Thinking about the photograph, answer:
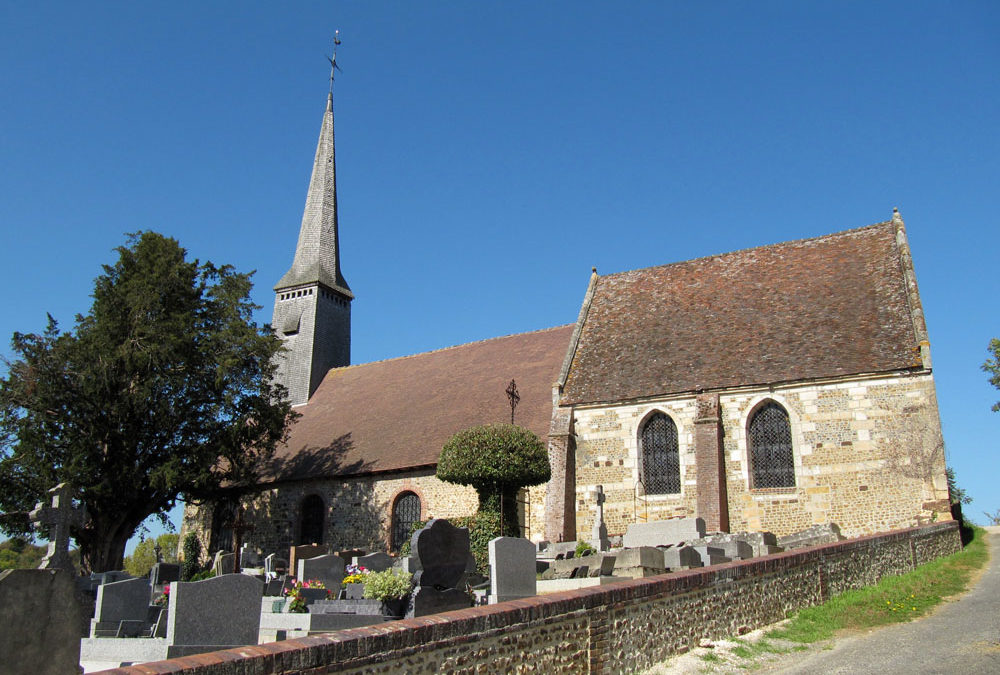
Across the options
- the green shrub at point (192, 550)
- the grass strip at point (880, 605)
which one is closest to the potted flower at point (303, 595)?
the grass strip at point (880, 605)

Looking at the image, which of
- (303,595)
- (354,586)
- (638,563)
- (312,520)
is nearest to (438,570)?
(354,586)

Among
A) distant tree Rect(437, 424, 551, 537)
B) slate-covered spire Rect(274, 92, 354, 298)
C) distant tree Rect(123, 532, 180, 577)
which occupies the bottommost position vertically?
distant tree Rect(123, 532, 180, 577)

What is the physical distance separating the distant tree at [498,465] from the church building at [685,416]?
1.93 m

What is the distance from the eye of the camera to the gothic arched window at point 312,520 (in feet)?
80.6

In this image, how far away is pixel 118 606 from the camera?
10.7 m

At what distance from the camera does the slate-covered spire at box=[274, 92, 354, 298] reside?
1262 inches

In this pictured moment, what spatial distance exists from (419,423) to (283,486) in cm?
501

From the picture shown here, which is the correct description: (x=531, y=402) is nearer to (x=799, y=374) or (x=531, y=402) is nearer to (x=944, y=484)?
(x=799, y=374)

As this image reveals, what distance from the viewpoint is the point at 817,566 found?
11359 millimetres

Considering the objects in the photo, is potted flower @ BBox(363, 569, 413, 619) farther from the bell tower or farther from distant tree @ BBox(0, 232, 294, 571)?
the bell tower

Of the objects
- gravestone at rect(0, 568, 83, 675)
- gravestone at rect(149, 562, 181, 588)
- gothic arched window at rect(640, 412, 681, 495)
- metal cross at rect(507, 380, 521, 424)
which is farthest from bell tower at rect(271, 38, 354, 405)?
gravestone at rect(0, 568, 83, 675)

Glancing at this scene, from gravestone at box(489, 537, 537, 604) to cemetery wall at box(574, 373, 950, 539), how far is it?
399 inches

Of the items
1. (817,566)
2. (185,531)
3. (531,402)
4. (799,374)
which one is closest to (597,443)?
(531,402)

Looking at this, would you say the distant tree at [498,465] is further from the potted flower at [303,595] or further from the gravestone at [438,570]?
the gravestone at [438,570]
